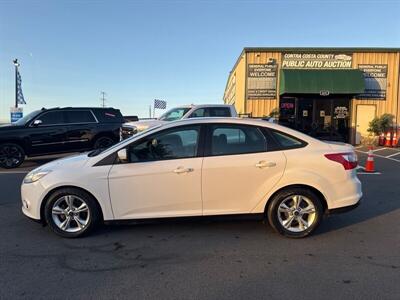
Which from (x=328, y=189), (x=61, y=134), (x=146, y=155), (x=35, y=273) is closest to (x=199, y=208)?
(x=146, y=155)

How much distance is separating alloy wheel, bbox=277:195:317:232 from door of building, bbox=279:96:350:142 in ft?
61.0

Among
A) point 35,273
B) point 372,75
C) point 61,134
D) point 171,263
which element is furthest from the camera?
point 372,75

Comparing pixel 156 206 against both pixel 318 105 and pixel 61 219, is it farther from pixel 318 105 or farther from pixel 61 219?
pixel 318 105

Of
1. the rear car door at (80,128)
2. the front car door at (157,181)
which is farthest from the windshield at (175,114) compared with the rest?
the front car door at (157,181)

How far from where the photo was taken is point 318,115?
23.7 meters

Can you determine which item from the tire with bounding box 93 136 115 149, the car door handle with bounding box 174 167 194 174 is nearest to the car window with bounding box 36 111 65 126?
the tire with bounding box 93 136 115 149

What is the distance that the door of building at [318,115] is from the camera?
928 inches

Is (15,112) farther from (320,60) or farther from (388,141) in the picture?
(388,141)

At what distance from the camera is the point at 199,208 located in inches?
209

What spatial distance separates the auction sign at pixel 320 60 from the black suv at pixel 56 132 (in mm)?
12802

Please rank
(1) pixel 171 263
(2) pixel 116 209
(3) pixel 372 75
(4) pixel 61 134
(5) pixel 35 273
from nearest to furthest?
(5) pixel 35 273, (1) pixel 171 263, (2) pixel 116 209, (4) pixel 61 134, (3) pixel 372 75

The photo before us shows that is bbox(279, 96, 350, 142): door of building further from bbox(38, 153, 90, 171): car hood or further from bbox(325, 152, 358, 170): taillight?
bbox(38, 153, 90, 171): car hood

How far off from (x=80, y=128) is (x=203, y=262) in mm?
9778

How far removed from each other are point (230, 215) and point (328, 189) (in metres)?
1.35
